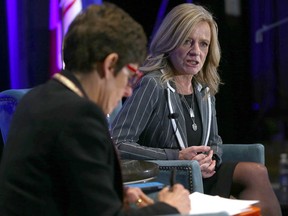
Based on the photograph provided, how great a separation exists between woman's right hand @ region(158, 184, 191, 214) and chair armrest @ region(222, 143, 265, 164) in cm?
162

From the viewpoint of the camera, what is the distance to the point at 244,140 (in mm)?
5176

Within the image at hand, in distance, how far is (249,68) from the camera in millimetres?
5070

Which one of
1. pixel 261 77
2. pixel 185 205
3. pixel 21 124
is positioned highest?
pixel 21 124

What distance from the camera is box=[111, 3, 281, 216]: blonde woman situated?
308cm

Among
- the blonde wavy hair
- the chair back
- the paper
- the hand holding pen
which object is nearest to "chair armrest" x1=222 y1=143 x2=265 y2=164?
the blonde wavy hair

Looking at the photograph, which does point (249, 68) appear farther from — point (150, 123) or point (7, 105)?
point (7, 105)

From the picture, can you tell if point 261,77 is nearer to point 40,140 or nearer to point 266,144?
point 266,144

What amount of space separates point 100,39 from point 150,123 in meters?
1.51

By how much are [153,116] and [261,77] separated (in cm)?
222

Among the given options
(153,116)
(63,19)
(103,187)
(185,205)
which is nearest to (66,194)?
(103,187)

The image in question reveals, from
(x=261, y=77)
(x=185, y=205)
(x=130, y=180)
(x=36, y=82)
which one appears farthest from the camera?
(x=261, y=77)

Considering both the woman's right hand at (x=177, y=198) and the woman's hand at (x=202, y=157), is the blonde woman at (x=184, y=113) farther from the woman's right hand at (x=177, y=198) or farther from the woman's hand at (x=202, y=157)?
the woman's right hand at (x=177, y=198)

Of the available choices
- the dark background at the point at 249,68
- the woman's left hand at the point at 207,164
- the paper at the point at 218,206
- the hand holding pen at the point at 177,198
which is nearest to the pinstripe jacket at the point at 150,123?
the woman's left hand at the point at 207,164

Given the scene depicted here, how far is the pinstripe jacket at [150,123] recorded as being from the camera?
120 inches
